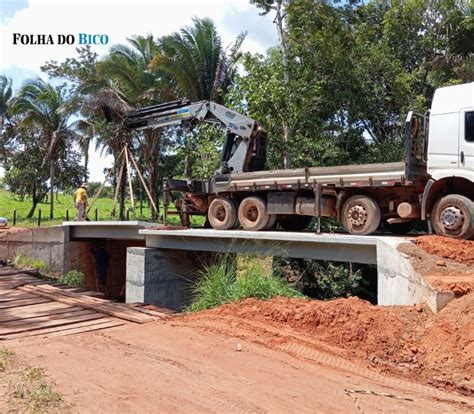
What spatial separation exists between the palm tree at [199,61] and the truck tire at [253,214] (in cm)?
996

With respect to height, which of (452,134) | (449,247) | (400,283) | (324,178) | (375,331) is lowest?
(375,331)

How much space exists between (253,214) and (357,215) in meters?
3.08

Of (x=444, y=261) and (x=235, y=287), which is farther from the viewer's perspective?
(x=235, y=287)

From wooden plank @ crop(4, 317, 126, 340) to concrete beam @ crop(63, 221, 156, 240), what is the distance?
7.75 m

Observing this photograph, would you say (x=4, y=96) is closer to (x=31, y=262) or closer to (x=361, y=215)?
(x=31, y=262)

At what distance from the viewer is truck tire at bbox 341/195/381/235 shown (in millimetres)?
10781

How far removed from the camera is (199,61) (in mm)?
22422

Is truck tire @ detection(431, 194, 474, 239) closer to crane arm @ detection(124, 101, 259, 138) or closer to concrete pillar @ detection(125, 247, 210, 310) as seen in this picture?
crane arm @ detection(124, 101, 259, 138)

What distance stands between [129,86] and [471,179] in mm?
A: 18182

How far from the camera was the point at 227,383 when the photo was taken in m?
4.89

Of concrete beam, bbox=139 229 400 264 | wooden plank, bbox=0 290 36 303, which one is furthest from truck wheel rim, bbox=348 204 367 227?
wooden plank, bbox=0 290 36 303

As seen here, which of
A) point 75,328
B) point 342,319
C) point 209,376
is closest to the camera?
point 209,376

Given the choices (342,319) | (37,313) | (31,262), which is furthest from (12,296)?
(31,262)

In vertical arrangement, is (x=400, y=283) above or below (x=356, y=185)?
below
